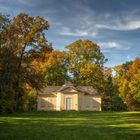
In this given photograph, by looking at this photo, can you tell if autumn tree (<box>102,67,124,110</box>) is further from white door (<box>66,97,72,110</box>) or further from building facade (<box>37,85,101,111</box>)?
Result: white door (<box>66,97,72,110</box>)

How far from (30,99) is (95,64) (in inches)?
608

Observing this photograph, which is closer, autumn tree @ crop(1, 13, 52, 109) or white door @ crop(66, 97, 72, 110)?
autumn tree @ crop(1, 13, 52, 109)

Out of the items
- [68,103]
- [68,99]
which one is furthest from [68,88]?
[68,103]

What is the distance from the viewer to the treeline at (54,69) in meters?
40.0

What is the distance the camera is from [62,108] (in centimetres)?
5634

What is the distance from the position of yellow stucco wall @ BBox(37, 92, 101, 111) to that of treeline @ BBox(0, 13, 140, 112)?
293 centimetres

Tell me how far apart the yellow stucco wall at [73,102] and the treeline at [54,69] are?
2.93 metres

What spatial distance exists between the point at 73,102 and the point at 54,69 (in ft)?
40.0

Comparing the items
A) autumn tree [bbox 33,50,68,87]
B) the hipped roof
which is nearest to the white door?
the hipped roof

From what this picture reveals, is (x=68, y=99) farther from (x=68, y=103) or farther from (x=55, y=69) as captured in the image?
(x=55, y=69)

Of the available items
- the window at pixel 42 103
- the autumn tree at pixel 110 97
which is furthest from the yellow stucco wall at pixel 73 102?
the autumn tree at pixel 110 97

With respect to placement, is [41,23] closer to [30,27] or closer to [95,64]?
[30,27]

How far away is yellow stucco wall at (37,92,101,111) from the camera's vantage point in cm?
5656

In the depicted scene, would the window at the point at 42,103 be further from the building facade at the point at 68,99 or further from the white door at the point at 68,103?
the white door at the point at 68,103
